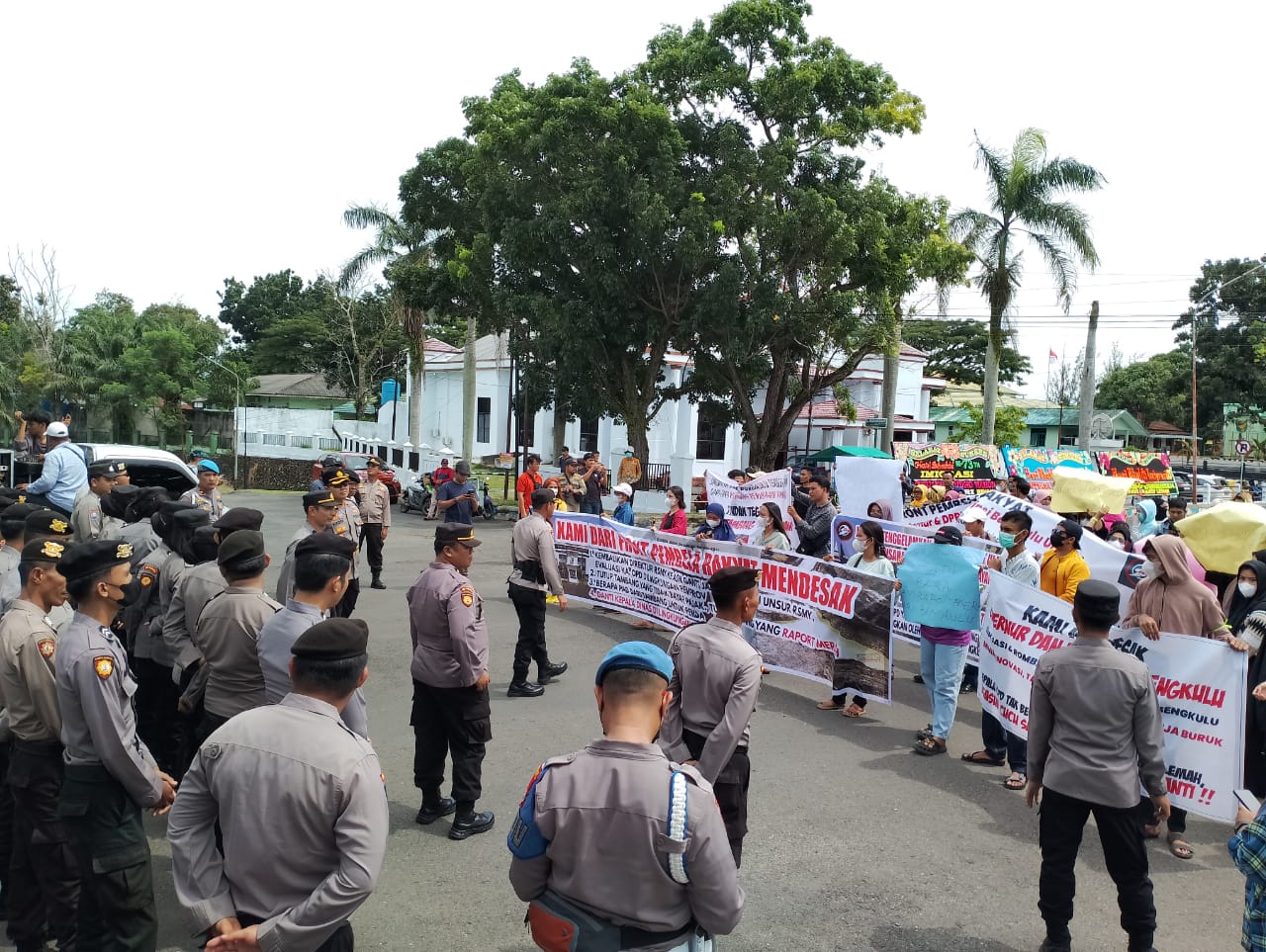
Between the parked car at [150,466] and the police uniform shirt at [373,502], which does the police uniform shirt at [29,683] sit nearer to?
the parked car at [150,466]

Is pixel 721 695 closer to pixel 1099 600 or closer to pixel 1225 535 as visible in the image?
pixel 1099 600

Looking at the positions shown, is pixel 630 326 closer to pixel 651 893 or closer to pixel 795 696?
pixel 795 696

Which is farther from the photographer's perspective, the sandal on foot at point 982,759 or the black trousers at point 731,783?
the sandal on foot at point 982,759

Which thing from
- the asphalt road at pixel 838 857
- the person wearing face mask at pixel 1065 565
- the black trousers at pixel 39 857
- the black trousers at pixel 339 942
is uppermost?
the person wearing face mask at pixel 1065 565

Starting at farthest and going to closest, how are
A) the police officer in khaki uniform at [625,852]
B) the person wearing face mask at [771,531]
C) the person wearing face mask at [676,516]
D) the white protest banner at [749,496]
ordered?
the white protest banner at [749,496] → the person wearing face mask at [676,516] → the person wearing face mask at [771,531] → the police officer in khaki uniform at [625,852]

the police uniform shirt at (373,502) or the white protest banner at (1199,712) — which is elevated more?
the police uniform shirt at (373,502)

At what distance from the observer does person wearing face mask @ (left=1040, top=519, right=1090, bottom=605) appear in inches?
275

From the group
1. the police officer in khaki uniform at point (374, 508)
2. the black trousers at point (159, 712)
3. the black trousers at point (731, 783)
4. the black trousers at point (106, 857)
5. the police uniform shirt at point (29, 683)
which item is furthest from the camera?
the police officer in khaki uniform at point (374, 508)

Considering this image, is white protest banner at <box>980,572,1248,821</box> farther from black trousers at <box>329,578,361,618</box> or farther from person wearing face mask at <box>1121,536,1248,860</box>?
black trousers at <box>329,578,361,618</box>

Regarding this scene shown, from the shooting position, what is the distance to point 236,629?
14.3 feet

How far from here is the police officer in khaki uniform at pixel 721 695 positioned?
389cm

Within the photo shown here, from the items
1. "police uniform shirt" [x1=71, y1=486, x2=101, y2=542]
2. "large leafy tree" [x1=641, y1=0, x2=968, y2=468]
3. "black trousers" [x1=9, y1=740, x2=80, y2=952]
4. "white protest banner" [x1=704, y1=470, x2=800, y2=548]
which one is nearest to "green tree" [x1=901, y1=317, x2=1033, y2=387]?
"large leafy tree" [x1=641, y1=0, x2=968, y2=468]

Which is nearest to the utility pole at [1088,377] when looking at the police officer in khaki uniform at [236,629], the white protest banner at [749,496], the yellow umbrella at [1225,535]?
the white protest banner at [749,496]

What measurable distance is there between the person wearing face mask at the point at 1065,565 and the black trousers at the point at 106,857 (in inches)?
241
